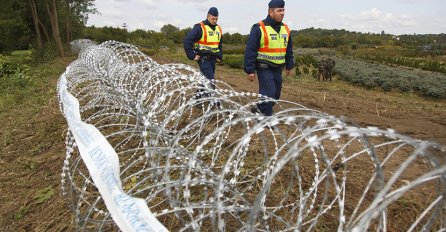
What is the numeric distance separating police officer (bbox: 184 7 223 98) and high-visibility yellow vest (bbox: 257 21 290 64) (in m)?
1.70

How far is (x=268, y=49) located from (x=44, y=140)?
3888mm

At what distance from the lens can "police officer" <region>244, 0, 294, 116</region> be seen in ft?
17.5

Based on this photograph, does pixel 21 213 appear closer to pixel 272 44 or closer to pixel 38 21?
pixel 272 44

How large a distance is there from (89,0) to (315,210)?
31.9 m

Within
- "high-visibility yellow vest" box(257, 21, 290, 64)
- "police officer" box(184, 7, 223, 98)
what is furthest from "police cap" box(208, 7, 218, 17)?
"high-visibility yellow vest" box(257, 21, 290, 64)

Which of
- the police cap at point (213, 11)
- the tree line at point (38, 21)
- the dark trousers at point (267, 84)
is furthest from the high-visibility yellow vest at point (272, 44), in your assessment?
the tree line at point (38, 21)

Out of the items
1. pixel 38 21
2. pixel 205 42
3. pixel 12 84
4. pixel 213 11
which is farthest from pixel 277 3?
pixel 38 21

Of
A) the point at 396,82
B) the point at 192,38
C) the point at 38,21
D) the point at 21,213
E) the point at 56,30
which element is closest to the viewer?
the point at 21,213

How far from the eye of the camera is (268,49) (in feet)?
17.8

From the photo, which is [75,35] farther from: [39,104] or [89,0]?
[39,104]

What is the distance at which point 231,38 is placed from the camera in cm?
4500

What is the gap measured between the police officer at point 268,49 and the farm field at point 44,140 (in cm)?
259

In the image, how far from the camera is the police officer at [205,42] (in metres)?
6.91

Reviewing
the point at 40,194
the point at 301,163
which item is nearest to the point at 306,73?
the point at 301,163
